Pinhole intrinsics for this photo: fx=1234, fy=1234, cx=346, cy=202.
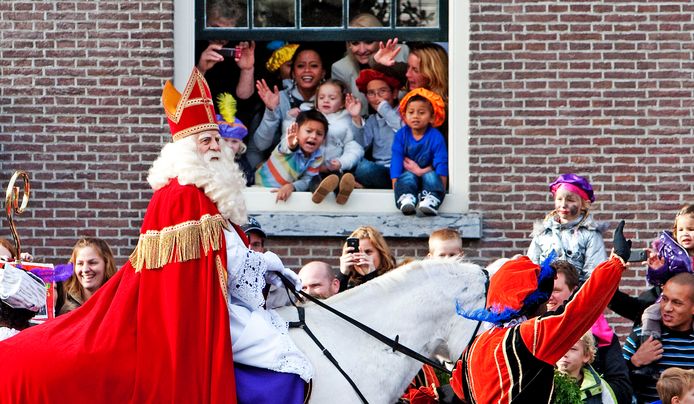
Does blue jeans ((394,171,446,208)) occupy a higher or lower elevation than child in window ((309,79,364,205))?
lower

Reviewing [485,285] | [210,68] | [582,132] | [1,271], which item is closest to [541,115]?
[582,132]

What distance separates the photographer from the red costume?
5.57m

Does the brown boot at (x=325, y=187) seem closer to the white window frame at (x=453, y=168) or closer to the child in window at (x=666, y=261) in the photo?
the white window frame at (x=453, y=168)

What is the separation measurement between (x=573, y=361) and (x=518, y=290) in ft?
4.68

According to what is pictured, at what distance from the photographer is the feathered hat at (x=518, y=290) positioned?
5.61m

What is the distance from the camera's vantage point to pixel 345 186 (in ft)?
33.4

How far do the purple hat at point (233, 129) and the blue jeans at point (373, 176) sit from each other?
1.04 meters

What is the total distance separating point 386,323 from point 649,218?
15.4ft

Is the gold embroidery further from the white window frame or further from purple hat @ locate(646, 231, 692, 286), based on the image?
the white window frame

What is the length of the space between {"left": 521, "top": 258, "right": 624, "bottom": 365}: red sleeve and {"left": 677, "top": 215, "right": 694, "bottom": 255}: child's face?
8.73 ft

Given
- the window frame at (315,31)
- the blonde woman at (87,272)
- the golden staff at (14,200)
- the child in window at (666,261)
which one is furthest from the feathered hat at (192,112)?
the window frame at (315,31)

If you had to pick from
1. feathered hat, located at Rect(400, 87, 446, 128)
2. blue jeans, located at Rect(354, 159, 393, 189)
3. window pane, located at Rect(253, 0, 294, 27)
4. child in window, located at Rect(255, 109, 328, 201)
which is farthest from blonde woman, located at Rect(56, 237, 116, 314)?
window pane, located at Rect(253, 0, 294, 27)

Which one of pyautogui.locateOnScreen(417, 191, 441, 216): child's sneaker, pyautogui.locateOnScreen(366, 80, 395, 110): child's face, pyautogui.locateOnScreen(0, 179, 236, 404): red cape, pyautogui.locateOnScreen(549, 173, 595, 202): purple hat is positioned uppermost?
pyautogui.locateOnScreen(366, 80, 395, 110): child's face

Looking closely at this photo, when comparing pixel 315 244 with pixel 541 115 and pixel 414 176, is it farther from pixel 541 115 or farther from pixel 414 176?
pixel 541 115
